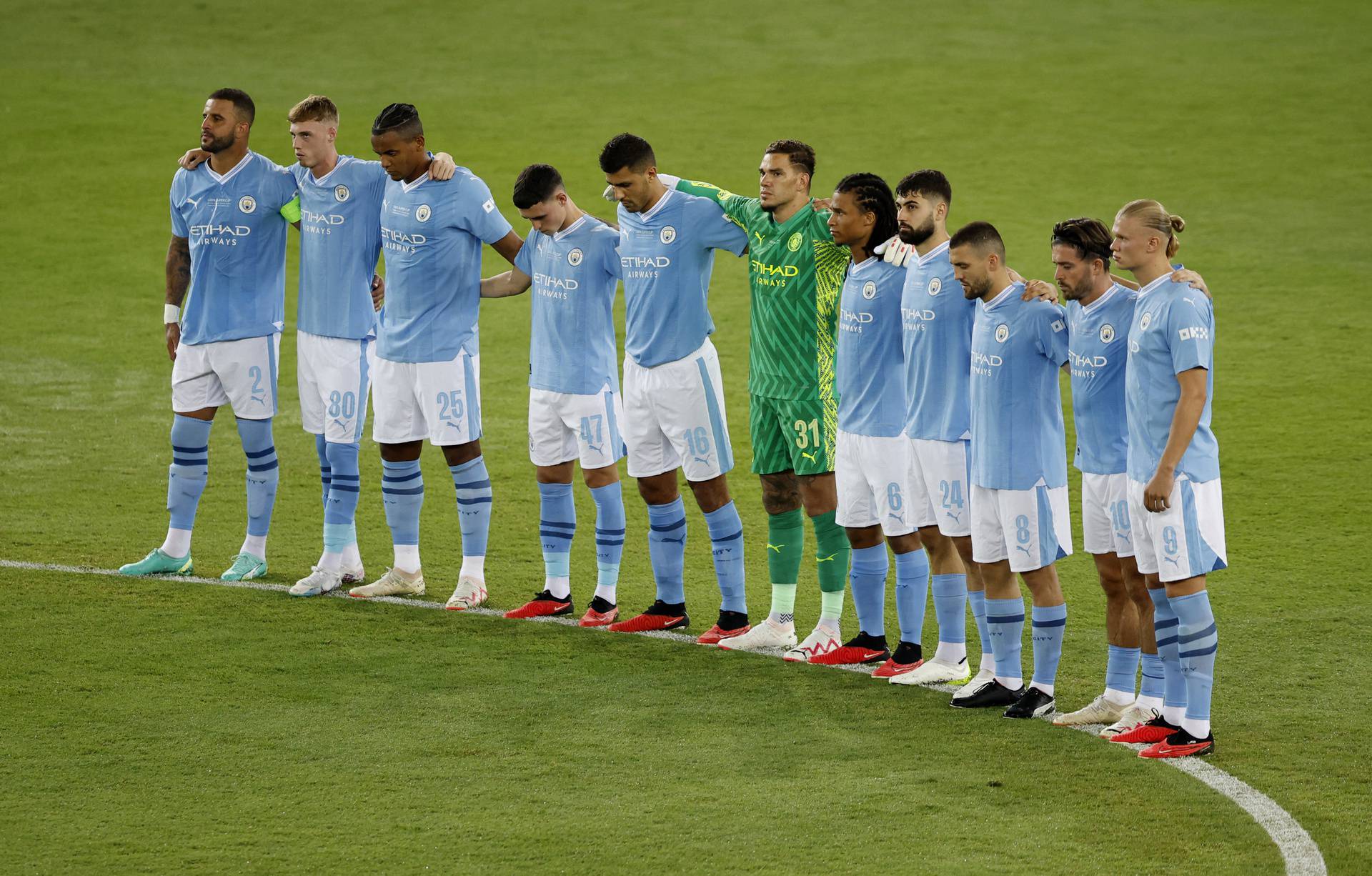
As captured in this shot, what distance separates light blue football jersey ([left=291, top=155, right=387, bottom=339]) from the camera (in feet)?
27.1

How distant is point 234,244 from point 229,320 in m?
0.38

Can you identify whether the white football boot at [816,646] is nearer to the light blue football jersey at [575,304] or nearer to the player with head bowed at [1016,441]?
the player with head bowed at [1016,441]

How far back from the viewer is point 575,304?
7801 mm

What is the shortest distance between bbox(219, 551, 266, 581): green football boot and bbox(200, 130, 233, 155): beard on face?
2043 millimetres

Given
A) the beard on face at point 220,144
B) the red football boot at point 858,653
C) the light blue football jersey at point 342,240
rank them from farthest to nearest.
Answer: the beard on face at point 220,144 → the light blue football jersey at point 342,240 → the red football boot at point 858,653

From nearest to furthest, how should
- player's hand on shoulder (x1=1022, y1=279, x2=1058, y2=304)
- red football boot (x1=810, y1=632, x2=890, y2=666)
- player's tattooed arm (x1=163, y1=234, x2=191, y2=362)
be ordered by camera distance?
player's hand on shoulder (x1=1022, y1=279, x2=1058, y2=304) < red football boot (x1=810, y1=632, x2=890, y2=666) < player's tattooed arm (x1=163, y1=234, x2=191, y2=362)

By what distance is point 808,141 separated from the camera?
65.9 feet

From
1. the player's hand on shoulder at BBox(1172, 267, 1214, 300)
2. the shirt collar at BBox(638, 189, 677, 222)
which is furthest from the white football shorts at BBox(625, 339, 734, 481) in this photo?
the player's hand on shoulder at BBox(1172, 267, 1214, 300)

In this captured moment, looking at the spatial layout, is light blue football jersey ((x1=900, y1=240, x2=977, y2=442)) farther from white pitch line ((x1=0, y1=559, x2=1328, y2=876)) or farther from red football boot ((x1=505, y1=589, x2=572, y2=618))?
red football boot ((x1=505, y1=589, x2=572, y2=618))

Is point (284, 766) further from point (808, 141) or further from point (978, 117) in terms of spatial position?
point (978, 117)

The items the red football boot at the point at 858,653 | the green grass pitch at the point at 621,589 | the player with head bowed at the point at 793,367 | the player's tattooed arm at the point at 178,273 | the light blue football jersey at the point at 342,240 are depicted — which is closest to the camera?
the green grass pitch at the point at 621,589

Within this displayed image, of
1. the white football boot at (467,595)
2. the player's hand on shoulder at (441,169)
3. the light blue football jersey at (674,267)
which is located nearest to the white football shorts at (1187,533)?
the light blue football jersey at (674,267)

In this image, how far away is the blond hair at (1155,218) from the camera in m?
5.95

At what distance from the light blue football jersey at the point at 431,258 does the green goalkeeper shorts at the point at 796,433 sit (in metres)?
1.60
